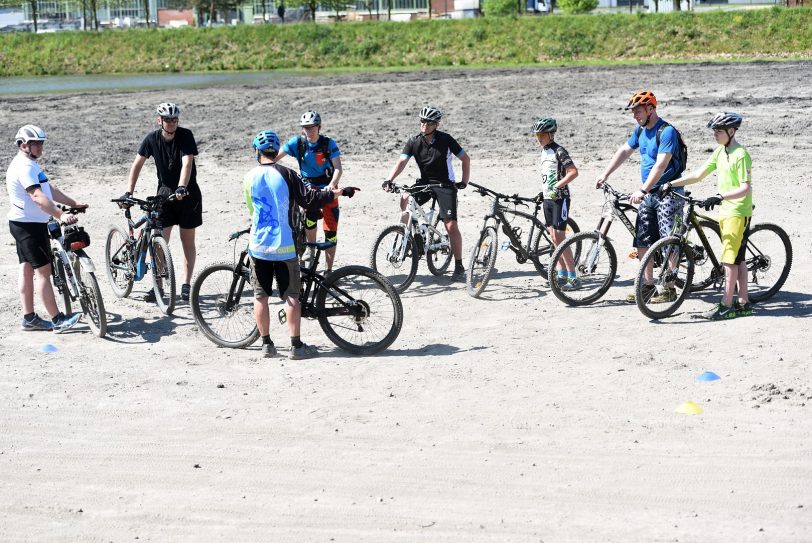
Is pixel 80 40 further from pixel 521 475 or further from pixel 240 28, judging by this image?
pixel 521 475

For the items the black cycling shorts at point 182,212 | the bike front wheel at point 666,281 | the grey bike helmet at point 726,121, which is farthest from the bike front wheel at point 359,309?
the grey bike helmet at point 726,121

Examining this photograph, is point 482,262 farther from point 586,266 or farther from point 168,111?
point 168,111

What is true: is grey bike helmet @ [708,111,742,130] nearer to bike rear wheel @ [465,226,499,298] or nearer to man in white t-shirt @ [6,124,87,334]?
bike rear wheel @ [465,226,499,298]

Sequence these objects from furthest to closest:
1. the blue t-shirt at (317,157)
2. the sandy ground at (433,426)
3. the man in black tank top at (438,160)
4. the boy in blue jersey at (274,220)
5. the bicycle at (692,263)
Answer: the man in black tank top at (438,160) < the blue t-shirt at (317,157) < the bicycle at (692,263) < the boy in blue jersey at (274,220) < the sandy ground at (433,426)

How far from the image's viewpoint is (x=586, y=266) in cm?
1088

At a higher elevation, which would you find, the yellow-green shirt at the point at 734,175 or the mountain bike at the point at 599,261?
the yellow-green shirt at the point at 734,175

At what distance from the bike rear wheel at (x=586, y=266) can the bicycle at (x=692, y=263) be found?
0.68 metres

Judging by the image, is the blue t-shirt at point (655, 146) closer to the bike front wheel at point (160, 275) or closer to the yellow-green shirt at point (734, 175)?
the yellow-green shirt at point (734, 175)

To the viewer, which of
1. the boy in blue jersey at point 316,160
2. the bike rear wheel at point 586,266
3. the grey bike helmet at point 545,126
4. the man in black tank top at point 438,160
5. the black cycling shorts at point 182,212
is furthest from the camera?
the man in black tank top at point 438,160

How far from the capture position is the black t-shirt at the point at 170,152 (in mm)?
11172

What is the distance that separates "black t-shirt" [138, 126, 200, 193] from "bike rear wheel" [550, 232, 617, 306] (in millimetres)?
3834

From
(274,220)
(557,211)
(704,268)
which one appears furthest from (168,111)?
(704,268)

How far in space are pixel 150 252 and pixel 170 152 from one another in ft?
3.47

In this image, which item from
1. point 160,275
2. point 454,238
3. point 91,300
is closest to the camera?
point 91,300
